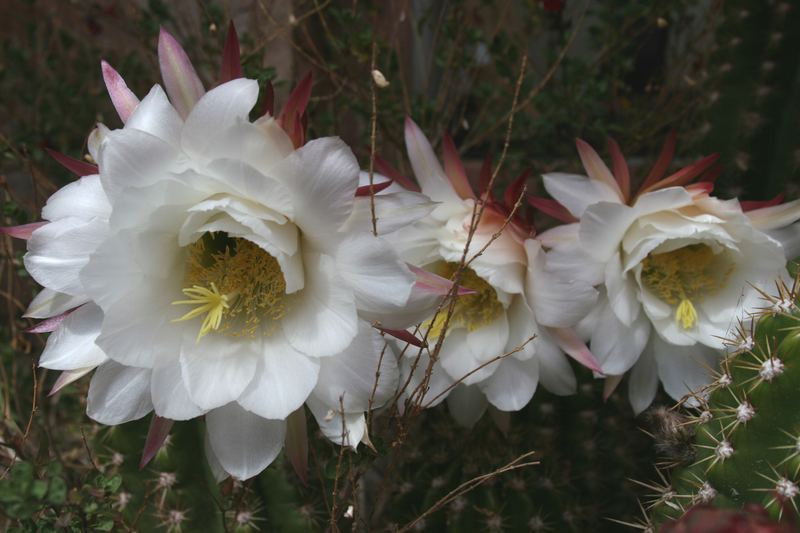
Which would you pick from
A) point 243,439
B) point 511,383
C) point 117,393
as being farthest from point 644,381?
point 117,393

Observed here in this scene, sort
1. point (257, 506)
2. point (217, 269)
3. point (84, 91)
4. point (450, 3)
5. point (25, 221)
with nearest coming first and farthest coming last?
point (217, 269) < point (257, 506) < point (25, 221) < point (450, 3) < point (84, 91)

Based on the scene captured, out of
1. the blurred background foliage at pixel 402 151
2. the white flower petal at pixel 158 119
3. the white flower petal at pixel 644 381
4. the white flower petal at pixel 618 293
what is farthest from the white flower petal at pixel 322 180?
the white flower petal at pixel 644 381

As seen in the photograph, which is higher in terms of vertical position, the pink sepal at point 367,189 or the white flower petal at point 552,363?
the pink sepal at point 367,189

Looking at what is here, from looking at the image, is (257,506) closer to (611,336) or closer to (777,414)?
(611,336)

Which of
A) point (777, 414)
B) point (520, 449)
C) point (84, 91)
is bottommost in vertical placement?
point (520, 449)

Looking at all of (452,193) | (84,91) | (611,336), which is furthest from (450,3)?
(84,91)

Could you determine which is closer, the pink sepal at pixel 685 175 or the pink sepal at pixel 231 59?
the pink sepal at pixel 231 59

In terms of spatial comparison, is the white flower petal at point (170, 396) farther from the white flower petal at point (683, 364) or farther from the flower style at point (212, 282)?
the white flower petal at point (683, 364)
